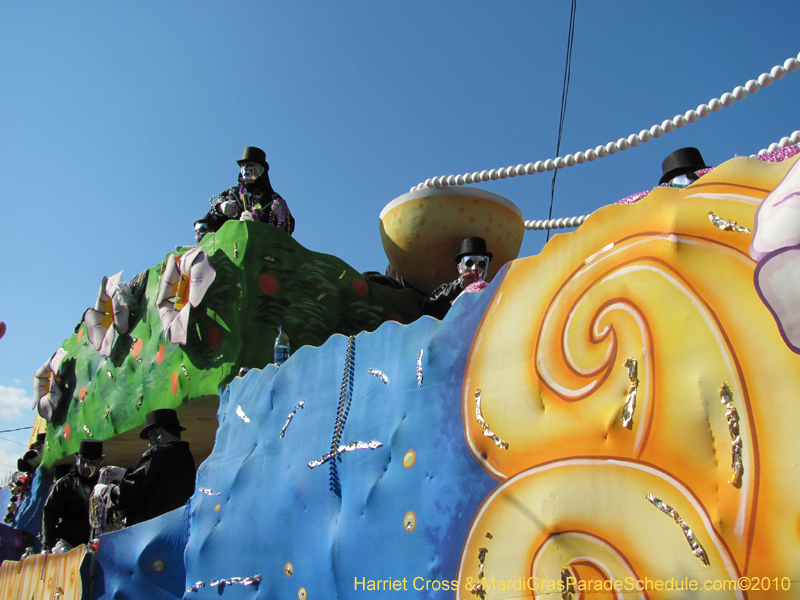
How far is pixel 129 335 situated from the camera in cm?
691

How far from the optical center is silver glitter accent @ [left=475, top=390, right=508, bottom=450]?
2.50m

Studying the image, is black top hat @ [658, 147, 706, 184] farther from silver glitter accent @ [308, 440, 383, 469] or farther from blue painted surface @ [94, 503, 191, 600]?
blue painted surface @ [94, 503, 191, 600]

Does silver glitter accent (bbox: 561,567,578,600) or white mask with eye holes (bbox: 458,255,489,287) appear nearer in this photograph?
silver glitter accent (bbox: 561,567,578,600)

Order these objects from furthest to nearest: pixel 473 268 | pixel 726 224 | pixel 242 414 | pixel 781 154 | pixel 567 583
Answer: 1. pixel 473 268
2. pixel 242 414
3. pixel 781 154
4. pixel 567 583
5. pixel 726 224

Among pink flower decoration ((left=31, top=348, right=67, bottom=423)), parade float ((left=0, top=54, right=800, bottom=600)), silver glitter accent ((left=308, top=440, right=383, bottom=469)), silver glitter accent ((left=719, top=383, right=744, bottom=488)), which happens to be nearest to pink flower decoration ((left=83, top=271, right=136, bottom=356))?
pink flower decoration ((left=31, top=348, right=67, bottom=423))

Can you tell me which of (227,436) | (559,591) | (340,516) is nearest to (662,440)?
(559,591)

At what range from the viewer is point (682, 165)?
11.4 feet

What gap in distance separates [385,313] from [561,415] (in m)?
3.69

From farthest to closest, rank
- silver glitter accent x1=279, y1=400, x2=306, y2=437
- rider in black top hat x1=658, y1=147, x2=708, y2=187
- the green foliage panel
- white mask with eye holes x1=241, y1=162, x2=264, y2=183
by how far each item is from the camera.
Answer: white mask with eye holes x1=241, y1=162, x2=264, y2=183
the green foliage panel
silver glitter accent x1=279, y1=400, x2=306, y2=437
rider in black top hat x1=658, y1=147, x2=708, y2=187

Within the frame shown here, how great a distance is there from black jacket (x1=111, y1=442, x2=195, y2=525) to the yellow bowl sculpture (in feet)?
7.96

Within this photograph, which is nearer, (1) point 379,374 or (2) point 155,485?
(1) point 379,374

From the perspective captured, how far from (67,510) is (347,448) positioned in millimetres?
4199

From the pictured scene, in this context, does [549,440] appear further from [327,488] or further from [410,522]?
[327,488]

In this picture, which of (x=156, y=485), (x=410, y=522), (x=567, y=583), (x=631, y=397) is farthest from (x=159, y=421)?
(x=631, y=397)
